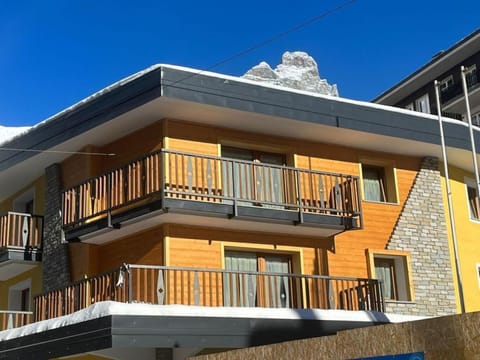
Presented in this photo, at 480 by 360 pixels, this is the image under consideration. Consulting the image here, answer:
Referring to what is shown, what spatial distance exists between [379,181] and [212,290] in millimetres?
6428

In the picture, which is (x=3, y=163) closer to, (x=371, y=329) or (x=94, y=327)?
(x=94, y=327)

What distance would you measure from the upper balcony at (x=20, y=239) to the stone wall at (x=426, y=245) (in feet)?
30.4

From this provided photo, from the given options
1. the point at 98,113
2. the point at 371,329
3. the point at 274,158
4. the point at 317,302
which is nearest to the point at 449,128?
the point at 274,158

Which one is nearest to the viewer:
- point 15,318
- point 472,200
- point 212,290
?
point 212,290

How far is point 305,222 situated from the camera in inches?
693

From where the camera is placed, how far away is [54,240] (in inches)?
785

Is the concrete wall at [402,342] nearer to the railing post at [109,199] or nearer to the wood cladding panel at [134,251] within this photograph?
the wood cladding panel at [134,251]

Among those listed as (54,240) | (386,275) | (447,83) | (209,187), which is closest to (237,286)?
(209,187)

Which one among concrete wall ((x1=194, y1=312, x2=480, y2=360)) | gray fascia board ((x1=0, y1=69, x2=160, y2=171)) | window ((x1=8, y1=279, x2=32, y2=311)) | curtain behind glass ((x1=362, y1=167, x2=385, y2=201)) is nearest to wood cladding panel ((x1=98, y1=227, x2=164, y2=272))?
gray fascia board ((x1=0, y1=69, x2=160, y2=171))

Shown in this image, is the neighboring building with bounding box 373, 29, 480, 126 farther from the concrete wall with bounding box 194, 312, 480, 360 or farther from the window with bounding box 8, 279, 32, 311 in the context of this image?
the concrete wall with bounding box 194, 312, 480, 360

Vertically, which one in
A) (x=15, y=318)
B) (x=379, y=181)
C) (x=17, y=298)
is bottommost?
(x=15, y=318)

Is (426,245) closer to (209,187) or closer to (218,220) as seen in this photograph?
(218,220)

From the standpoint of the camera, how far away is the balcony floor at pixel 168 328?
13953mm

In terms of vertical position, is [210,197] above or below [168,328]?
above
